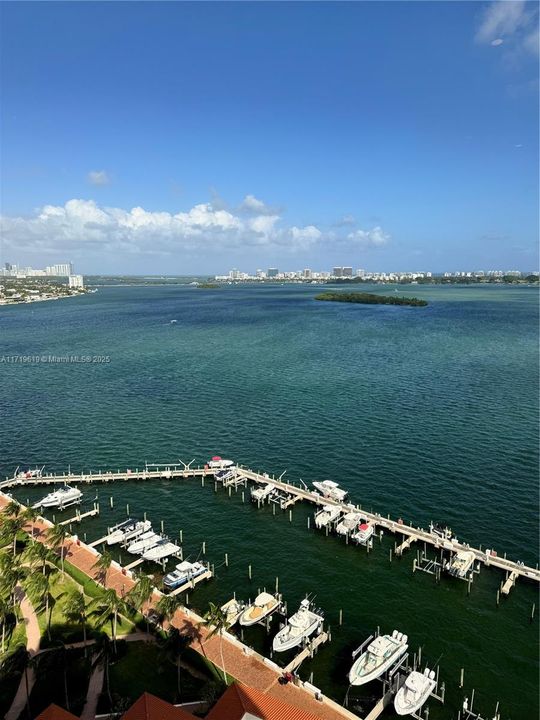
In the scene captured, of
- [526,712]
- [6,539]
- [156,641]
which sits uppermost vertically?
[6,539]

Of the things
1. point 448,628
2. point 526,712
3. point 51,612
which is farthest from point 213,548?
point 526,712

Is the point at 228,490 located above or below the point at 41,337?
below

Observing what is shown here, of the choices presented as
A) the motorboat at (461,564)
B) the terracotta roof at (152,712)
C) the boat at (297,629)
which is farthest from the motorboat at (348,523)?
the terracotta roof at (152,712)

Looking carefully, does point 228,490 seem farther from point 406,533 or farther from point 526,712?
point 526,712

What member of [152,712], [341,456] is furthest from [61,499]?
[152,712]

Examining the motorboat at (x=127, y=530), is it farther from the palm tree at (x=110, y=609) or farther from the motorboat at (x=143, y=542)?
the palm tree at (x=110, y=609)

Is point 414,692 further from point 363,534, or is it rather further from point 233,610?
point 363,534
